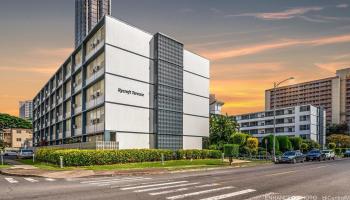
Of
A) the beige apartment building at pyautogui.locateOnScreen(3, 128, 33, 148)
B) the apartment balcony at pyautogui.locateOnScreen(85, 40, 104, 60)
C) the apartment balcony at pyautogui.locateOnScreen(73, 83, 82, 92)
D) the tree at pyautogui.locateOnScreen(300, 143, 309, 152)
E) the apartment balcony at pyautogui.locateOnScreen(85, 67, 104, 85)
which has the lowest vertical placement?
the beige apartment building at pyautogui.locateOnScreen(3, 128, 33, 148)

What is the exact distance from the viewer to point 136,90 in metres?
42.3

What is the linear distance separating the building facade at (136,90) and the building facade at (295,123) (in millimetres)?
74346

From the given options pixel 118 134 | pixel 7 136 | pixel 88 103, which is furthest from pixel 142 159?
pixel 7 136

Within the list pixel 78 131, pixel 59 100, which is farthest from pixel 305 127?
pixel 78 131

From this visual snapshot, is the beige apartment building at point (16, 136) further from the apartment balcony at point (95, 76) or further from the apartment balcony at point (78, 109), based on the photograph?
the apartment balcony at point (95, 76)

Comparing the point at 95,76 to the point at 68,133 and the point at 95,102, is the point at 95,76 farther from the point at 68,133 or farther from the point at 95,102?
the point at 68,133

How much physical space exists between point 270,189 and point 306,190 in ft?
4.70

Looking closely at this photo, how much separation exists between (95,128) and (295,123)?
93.4 meters

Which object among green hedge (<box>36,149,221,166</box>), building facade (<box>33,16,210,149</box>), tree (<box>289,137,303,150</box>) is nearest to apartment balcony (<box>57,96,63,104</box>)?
building facade (<box>33,16,210,149</box>)

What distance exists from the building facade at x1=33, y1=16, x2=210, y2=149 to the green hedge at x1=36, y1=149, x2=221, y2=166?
4.30 metres

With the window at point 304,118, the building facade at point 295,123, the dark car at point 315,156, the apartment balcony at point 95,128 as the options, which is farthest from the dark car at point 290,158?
the window at point 304,118

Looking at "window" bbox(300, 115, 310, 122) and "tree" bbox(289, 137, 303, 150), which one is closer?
"tree" bbox(289, 137, 303, 150)

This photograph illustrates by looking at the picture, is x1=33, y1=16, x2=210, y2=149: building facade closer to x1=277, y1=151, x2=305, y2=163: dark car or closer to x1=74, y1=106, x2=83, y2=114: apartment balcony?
x1=74, y1=106, x2=83, y2=114: apartment balcony

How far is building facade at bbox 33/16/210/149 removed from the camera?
39.9m
